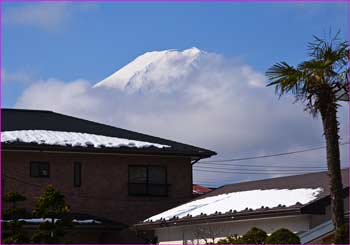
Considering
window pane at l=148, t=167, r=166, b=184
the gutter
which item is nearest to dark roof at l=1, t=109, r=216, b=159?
window pane at l=148, t=167, r=166, b=184

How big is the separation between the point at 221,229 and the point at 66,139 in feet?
31.1

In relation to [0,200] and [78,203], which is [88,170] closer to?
[78,203]

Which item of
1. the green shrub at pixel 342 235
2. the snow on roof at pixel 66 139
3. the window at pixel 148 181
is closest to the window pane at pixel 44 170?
the snow on roof at pixel 66 139

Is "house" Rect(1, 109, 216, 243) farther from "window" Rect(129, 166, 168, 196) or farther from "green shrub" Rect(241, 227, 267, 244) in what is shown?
"green shrub" Rect(241, 227, 267, 244)

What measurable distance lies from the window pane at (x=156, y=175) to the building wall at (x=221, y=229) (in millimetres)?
4042

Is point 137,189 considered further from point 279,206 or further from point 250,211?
point 279,206

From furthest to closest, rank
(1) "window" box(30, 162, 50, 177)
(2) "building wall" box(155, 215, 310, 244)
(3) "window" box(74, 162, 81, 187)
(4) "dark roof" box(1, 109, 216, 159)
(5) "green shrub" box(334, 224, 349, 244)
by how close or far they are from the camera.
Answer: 1. (4) "dark roof" box(1, 109, 216, 159)
2. (3) "window" box(74, 162, 81, 187)
3. (1) "window" box(30, 162, 50, 177)
4. (2) "building wall" box(155, 215, 310, 244)
5. (5) "green shrub" box(334, 224, 349, 244)

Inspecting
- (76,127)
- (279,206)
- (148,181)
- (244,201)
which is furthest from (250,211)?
(76,127)

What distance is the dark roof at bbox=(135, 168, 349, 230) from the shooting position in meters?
21.1

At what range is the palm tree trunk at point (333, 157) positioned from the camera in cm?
1446

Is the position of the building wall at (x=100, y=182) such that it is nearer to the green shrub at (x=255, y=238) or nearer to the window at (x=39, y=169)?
the window at (x=39, y=169)

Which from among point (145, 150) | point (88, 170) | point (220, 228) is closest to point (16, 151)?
point (88, 170)

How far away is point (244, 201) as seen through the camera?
82.0 feet

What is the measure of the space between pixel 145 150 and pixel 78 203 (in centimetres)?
349
